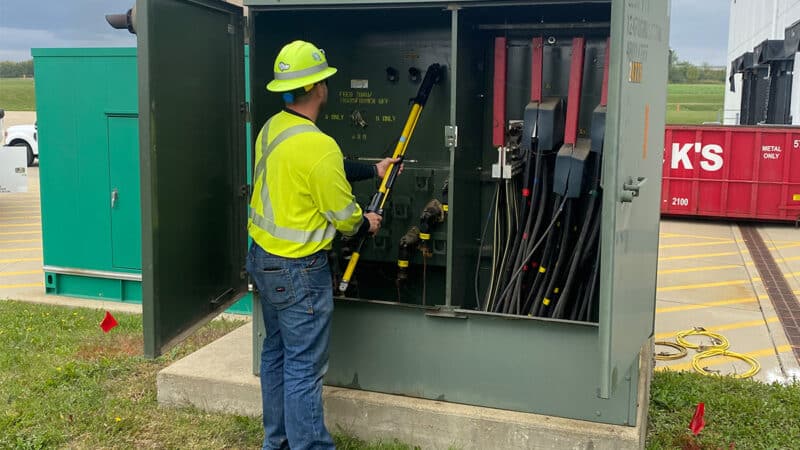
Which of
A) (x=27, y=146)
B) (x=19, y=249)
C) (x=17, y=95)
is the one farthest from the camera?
(x=17, y=95)

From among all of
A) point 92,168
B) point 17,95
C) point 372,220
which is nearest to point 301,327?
point 372,220

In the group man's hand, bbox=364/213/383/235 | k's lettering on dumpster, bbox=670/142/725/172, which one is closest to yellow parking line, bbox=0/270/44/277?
Answer: man's hand, bbox=364/213/383/235

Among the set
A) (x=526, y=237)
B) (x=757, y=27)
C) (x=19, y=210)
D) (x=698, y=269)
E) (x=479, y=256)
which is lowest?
(x=698, y=269)

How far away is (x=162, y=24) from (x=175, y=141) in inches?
21.1

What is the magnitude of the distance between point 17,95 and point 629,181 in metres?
55.2

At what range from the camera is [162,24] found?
3598 mm

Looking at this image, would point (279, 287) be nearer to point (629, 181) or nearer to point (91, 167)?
point (629, 181)

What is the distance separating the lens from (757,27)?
24.8 metres

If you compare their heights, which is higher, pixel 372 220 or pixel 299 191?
pixel 299 191

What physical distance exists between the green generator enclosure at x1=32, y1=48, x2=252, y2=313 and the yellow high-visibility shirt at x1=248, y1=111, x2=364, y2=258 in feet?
11.6

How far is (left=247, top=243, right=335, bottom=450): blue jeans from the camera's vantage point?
364cm

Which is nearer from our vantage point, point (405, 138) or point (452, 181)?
point (452, 181)

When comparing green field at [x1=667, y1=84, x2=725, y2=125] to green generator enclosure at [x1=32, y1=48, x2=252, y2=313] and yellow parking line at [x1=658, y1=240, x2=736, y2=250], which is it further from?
green generator enclosure at [x1=32, y1=48, x2=252, y2=313]

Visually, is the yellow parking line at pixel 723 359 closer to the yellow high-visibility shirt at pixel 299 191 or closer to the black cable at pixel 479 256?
the black cable at pixel 479 256
